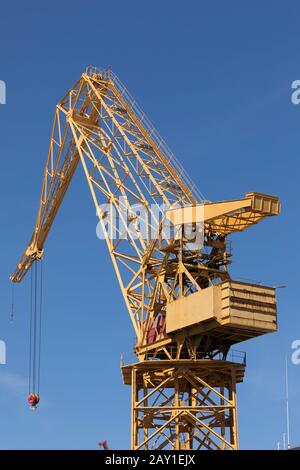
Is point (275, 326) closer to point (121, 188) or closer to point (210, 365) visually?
point (210, 365)

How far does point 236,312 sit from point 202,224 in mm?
9699

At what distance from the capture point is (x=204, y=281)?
3438 inches

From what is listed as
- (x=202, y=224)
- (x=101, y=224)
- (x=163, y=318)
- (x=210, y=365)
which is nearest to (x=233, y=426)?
(x=210, y=365)

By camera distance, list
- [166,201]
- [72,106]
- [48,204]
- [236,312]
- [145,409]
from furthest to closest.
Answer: [48,204]
[72,106]
[166,201]
[145,409]
[236,312]

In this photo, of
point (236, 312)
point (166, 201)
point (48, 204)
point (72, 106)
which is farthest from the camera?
point (48, 204)

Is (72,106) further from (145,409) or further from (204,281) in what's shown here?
(145,409)

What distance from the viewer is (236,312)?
79812mm

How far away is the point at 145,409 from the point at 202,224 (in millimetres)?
15335

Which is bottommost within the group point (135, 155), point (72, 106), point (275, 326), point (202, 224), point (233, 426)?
point (233, 426)

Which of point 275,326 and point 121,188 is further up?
point 121,188

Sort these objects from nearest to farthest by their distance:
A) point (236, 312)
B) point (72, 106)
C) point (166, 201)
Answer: point (236, 312) → point (166, 201) → point (72, 106)

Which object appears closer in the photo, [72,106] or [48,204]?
[72,106]

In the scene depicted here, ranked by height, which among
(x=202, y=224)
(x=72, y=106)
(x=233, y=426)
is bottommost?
(x=233, y=426)

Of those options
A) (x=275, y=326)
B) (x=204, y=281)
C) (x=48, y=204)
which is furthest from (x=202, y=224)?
(x=48, y=204)
